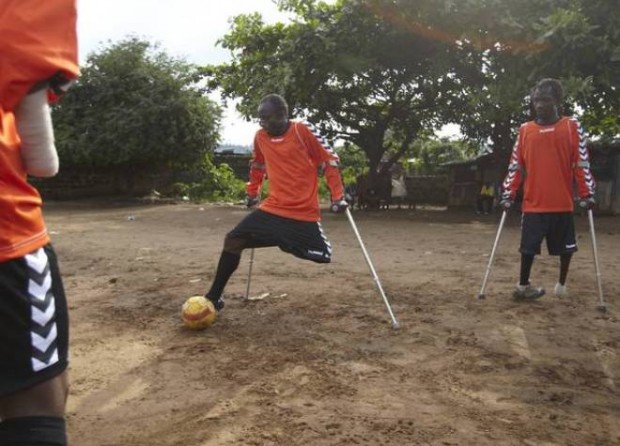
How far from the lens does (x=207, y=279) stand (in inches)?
272

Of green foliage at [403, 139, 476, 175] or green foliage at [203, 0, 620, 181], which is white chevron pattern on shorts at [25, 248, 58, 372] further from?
green foliage at [403, 139, 476, 175]

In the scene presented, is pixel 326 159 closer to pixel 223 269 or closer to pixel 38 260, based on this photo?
pixel 223 269

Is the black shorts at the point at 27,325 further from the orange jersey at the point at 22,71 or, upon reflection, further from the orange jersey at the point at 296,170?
the orange jersey at the point at 296,170

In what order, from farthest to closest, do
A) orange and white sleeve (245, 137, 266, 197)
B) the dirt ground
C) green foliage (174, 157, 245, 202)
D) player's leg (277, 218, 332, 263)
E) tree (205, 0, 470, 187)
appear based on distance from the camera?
green foliage (174, 157, 245, 202) < tree (205, 0, 470, 187) < orange and white sleeve (245, 137, 266, 197) < player's leg (277, 218, 332, 263) < the dirt ground

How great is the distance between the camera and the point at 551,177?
567 cm

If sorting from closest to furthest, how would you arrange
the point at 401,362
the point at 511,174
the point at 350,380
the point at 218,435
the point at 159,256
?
the point at 218,435, the point at 350,380, the point at 401,362, the point at 511,174, the point at 159,256

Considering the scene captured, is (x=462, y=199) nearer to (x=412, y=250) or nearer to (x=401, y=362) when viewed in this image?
(x=412, y=250)

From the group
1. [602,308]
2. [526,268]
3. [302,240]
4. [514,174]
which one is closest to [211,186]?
[514,174]

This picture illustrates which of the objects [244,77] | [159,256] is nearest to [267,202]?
[159,256]

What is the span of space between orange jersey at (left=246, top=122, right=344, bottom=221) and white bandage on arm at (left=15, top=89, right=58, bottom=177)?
10.8 ft

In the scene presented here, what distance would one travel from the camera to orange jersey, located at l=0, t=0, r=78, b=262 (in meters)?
1.63

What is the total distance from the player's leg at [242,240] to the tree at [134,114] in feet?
54.7

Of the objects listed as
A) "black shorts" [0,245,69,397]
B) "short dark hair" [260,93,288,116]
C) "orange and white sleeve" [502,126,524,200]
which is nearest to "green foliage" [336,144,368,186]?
"orange and white sleeve" [502,126,524,200]

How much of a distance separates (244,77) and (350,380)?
15.0 meters
